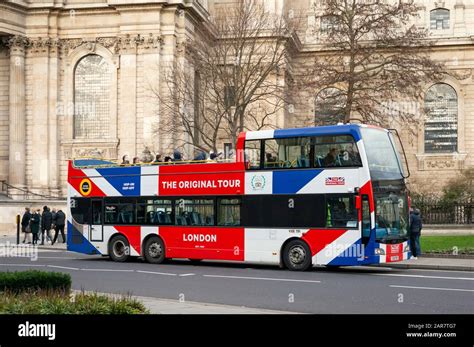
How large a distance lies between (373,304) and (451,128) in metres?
49.4

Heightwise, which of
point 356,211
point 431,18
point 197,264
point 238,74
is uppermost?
point 431,18

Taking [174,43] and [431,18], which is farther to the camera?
[431,18]

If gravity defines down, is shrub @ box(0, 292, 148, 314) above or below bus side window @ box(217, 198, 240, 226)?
below

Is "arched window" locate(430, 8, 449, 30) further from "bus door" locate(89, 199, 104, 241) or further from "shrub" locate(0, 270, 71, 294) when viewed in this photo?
"shrub" locate(0, 270, 71, 294)

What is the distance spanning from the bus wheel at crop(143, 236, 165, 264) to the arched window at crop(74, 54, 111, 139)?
23094 mm

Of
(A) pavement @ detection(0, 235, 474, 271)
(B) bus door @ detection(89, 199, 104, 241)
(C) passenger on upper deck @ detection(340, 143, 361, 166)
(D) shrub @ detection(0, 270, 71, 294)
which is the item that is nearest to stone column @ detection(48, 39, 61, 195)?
(B) bus door @ detection(89, 199, 104, 241)

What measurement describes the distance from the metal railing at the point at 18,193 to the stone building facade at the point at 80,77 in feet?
1.46

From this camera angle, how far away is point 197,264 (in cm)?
2739

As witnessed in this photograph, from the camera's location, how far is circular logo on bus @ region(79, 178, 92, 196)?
28.7 metres

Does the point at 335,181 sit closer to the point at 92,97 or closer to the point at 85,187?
the point at 85,187

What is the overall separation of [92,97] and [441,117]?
27978mm
